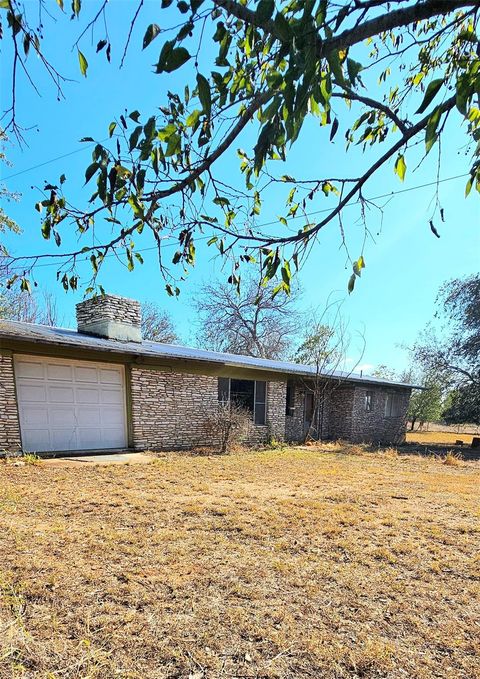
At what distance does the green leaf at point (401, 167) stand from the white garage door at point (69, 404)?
7.86 metres

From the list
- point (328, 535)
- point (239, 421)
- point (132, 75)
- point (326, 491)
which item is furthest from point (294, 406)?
point (132, 75)

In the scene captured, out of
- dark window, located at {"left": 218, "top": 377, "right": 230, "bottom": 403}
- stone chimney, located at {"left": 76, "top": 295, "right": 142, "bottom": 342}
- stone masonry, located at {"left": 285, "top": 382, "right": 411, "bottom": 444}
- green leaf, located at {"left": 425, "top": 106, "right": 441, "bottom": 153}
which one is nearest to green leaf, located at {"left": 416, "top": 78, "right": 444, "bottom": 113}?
green leaf, located at {"left": 425, "top": 106, "right": 441, "bottom": 153}

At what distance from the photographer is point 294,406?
549 inches

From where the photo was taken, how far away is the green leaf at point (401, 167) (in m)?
1.95

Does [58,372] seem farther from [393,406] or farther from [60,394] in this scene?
[393,406]

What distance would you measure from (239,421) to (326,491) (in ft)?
17.2

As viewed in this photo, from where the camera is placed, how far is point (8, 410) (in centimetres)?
707

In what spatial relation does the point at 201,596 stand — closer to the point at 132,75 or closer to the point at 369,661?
the point at 369,661

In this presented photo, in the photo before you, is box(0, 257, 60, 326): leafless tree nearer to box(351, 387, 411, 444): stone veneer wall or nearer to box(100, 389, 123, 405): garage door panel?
box(100, 389, 123, 405): garage door panel

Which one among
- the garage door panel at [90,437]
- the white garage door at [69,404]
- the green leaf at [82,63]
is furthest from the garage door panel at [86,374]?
the green leaf at [82,63]

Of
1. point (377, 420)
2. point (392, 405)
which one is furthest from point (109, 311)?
point (392, 405)

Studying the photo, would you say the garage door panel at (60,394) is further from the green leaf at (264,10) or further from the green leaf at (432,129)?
the green leaf at (432,129)

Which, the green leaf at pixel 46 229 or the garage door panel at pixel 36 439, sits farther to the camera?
the garage door panel at pixel 36 439

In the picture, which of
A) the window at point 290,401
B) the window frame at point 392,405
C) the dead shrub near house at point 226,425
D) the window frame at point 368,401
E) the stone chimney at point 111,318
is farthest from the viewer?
the window frame at point 392,405
